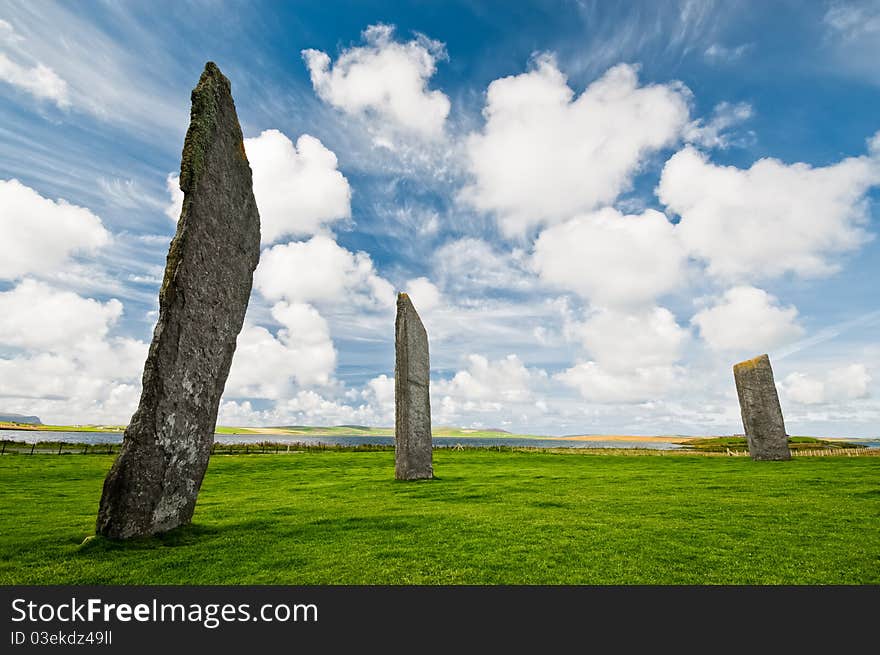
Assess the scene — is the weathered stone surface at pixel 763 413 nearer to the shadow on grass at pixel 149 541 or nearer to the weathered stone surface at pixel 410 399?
the weathered stone surface at pixel 410 399

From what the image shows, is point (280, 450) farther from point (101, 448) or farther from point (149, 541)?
point (149, 541)

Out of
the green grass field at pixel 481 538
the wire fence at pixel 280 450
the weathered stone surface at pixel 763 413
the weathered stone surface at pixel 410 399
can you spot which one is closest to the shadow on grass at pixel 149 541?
the green grass field at pixel 481 538

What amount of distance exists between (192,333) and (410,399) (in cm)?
876

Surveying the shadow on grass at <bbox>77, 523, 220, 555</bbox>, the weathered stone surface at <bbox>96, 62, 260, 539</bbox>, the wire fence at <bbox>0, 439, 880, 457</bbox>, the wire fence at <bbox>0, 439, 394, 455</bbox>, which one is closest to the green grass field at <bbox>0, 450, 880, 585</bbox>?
the shadow on grass at <bbox>77, 523, 220, 555</bbox>

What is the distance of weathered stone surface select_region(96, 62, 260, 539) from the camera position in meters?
6.68

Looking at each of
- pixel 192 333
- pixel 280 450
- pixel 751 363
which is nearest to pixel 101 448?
pixel 280 450

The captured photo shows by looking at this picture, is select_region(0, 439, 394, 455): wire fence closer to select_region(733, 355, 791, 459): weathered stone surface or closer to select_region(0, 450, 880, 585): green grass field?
select_region(0, 450, 880, 585): green grass field

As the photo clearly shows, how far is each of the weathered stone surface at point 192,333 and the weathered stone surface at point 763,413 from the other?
22250mm

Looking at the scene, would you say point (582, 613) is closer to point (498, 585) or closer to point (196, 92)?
point (498, 585)

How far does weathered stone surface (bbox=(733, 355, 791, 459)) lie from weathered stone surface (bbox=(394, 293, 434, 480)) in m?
15.5

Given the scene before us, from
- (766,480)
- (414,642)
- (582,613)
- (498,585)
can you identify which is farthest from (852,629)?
(766,480)

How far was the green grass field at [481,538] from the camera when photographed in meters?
5.30

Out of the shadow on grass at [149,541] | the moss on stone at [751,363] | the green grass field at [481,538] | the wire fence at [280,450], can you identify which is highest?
the moss on stone at [751,363]

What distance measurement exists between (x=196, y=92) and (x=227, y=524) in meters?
7.32
